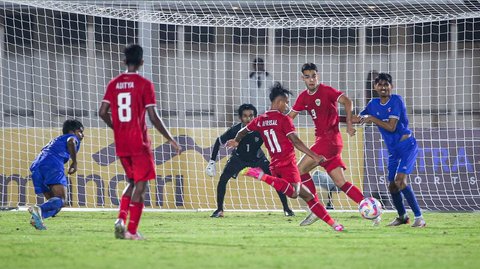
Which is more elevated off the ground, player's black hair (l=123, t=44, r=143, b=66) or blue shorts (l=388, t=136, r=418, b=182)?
player's black hair (l=123, t=44, r=143, b=66)

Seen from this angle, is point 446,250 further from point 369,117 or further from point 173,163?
point 173,163

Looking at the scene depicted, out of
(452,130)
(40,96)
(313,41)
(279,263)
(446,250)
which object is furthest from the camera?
(313,41)

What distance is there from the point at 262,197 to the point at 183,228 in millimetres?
5153

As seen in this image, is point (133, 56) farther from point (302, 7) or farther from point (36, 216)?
point (302, 7)

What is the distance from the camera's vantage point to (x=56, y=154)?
11.3 metres

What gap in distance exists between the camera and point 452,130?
624 inches

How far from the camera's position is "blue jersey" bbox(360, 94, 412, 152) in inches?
431

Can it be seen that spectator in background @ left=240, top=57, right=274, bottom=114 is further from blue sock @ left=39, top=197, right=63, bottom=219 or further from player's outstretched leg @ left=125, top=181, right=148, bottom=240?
player's outstretched leg @ left=125, top=181, right=148, bottom=240

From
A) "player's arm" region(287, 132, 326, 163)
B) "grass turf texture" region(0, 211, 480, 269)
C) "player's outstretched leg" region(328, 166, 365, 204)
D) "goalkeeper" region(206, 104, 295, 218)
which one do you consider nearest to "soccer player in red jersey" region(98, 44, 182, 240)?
"grass turf texture" region(0, 211, 480, 269)

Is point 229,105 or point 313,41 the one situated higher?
point 313,41

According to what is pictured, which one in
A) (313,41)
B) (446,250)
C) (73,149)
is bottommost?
(446,250)

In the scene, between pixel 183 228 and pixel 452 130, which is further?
pixel 452 130

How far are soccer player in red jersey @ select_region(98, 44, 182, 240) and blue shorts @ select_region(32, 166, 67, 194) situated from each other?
8.65ft

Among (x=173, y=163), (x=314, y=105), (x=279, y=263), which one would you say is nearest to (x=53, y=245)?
(x=279, y=263)
